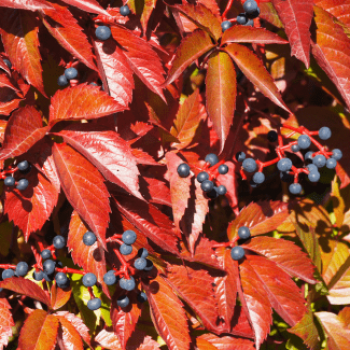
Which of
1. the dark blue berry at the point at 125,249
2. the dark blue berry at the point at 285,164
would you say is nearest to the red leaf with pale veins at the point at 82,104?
the dark blue berry at the point at 125,249

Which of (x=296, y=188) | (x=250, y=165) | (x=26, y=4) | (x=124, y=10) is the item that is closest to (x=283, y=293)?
(x=296, y=188)

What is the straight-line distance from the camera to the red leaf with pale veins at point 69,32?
130 centimetres

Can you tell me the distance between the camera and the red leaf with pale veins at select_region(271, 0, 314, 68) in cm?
118

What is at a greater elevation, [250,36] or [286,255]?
[250,36]

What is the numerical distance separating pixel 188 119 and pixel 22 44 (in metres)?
→ 0.66

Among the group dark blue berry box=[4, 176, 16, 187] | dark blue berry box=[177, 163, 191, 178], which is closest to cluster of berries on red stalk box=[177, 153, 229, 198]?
dark blue berry box=[177, 163, 191, 178]

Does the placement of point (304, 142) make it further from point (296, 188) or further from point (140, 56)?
point (140, 56)

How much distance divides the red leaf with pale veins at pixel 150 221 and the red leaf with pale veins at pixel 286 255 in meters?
0.41

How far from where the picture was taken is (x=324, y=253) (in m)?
1.91

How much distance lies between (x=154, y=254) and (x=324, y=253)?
922 mm

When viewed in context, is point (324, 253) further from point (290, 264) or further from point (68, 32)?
point (68, 32)

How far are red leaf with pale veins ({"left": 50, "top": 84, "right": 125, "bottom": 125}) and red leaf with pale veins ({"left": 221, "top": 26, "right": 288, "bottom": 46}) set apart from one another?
0.42 meters

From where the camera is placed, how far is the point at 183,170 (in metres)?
1.33

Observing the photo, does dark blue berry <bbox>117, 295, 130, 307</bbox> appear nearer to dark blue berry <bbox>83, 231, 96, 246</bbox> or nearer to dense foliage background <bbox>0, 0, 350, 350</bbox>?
dense foliage background <bbox>0, 0, 350, 350</bbox>
